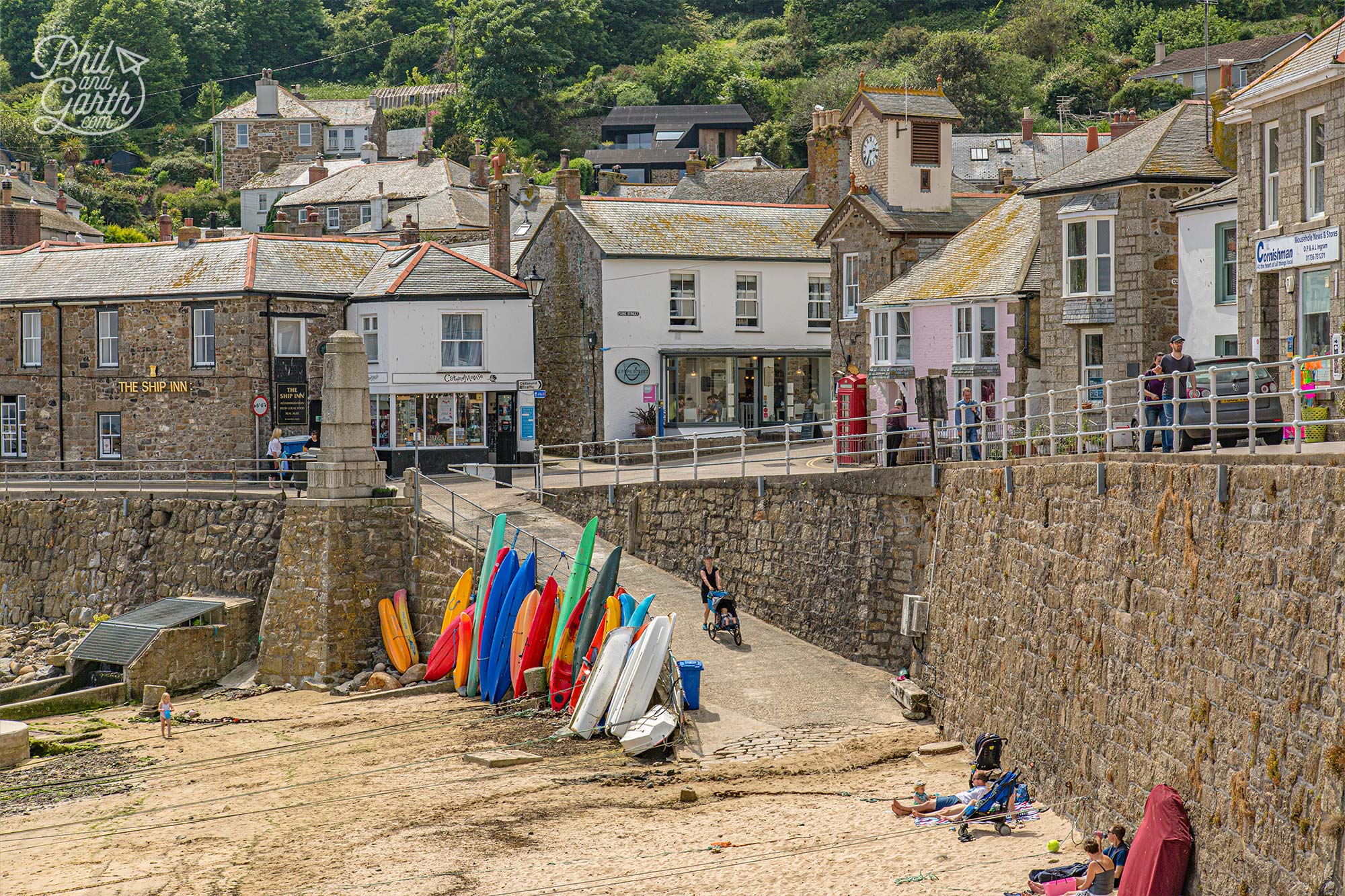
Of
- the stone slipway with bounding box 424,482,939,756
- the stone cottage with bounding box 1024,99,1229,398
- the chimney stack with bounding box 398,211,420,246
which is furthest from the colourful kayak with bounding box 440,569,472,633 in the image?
the chimney stack with bounding box 398,211,420,246

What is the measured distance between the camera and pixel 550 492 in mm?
25562

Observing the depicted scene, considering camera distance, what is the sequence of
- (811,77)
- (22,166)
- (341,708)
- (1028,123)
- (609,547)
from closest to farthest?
1. (341,708)
2. (609,547)
3. (1028,123)
4. (22,166)
5. (811,77)

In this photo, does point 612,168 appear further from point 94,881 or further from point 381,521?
point 94,881

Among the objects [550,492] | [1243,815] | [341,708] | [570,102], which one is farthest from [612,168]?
[1243,815]

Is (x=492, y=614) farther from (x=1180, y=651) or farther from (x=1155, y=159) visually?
(x=1155, y=159)

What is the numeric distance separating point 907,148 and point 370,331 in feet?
41.4

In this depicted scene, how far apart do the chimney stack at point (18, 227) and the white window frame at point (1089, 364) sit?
104 ft

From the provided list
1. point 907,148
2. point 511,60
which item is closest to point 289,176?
point 511,60

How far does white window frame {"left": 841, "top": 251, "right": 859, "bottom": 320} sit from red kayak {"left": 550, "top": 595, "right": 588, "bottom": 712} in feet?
44.5

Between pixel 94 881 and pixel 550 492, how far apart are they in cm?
1237

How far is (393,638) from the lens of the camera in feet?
78.4

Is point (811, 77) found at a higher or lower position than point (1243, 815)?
higher

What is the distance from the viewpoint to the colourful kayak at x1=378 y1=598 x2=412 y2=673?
77.6 feet

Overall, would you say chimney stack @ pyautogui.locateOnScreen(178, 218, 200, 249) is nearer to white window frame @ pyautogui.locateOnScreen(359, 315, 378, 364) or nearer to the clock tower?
white window frame @ pyautogui.locateOnScreen(359, 315, 378, 364)
